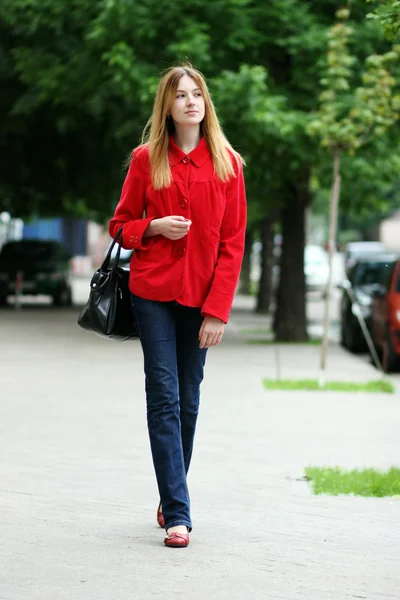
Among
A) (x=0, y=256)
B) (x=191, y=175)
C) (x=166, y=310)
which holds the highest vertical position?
(x=191, y=175)

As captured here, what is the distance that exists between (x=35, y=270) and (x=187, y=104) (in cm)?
2381

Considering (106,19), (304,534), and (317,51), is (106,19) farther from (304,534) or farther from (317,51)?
(304,534)

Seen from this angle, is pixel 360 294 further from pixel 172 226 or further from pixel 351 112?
pixel 172 226

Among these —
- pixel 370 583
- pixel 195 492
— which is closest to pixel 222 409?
pixel 195 492

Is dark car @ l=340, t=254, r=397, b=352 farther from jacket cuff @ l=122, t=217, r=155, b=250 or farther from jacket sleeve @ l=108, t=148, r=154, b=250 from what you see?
jacket cuff @ l=122, t=217, r=155, b=250

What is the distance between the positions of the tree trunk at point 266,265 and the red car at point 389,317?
1205cm

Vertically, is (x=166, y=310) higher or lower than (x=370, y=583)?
higher

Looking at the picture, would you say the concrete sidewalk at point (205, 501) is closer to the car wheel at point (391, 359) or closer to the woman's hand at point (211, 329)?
the woman's hand at point (211, 329)

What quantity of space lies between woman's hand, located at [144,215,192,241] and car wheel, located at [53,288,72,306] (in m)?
24.3

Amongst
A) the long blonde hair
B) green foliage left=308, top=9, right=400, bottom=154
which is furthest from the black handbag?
green foliage left=308, top=9, right=400, bottom=154

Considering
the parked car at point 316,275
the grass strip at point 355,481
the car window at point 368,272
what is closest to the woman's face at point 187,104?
the grass strip at point 355,481

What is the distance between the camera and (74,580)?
4.57 m

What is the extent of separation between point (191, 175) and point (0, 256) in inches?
953

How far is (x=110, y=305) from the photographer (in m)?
5.30
